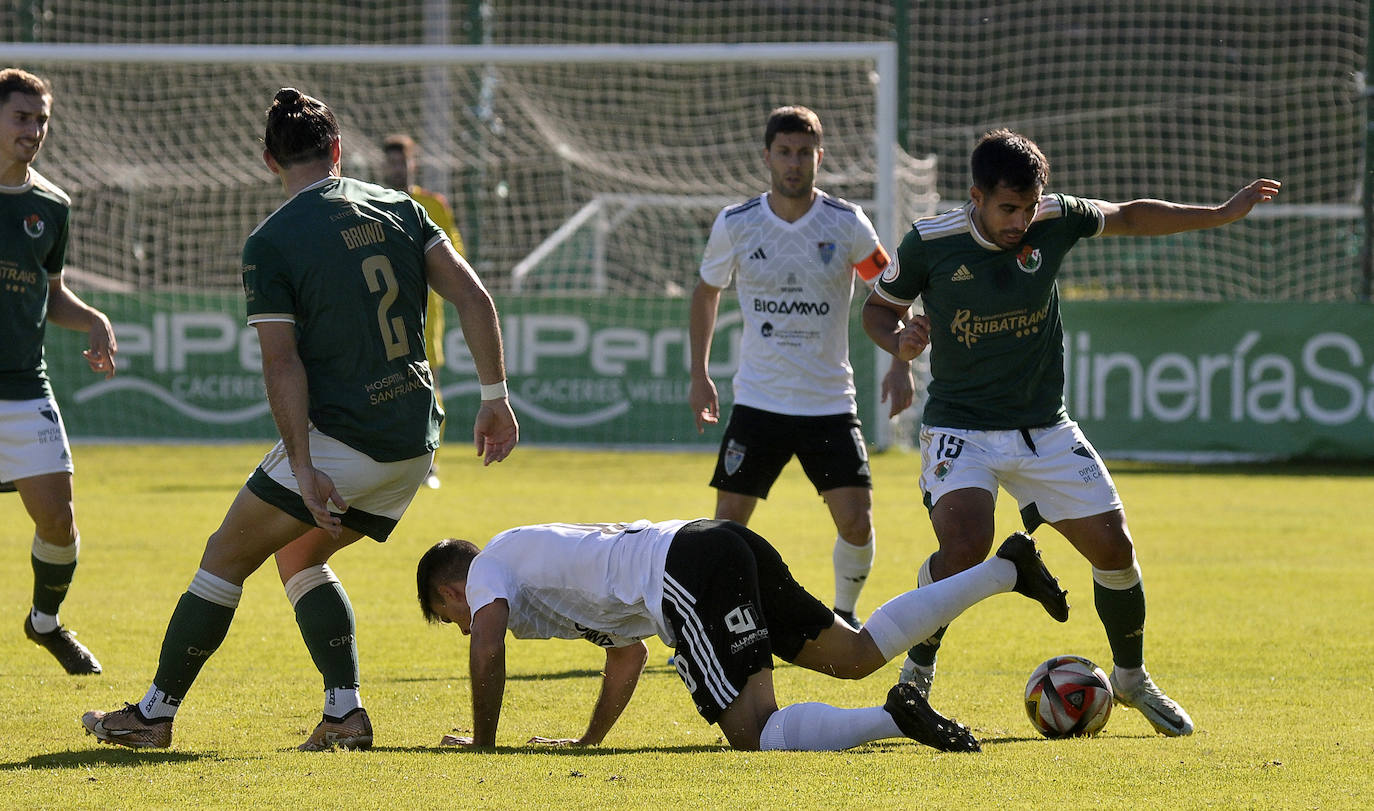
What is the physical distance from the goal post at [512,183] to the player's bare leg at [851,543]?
8522 mm

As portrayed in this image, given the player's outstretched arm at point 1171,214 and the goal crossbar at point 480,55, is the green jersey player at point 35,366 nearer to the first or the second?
the player's outstretched arm at point 1171,214

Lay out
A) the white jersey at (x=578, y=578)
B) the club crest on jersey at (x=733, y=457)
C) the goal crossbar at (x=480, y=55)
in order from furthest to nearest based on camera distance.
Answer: the goal crossbar at (x=480, y=55) < the club crest on jersey at (x=733, y=457) < the white jersey at (x=578, y=578)

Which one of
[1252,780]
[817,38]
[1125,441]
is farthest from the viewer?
[817,38]

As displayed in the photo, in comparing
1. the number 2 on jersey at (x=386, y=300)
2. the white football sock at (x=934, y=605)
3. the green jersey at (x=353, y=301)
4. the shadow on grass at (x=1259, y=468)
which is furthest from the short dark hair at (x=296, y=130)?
the shadow on grass at (x=1259, y=468)

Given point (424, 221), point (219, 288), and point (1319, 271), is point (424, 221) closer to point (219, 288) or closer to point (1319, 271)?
point (219, 288)

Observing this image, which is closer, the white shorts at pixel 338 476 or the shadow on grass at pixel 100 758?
the shadow on grass at pixel 100 758

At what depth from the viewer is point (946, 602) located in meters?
5.11

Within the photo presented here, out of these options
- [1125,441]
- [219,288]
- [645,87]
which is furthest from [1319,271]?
[219,288]

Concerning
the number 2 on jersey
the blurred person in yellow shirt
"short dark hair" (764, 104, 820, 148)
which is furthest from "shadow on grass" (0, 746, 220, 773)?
the blurred person in yellow shirt

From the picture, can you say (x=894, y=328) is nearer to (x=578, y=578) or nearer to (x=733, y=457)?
(x=578, y=578)

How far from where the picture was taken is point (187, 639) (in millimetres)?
4941

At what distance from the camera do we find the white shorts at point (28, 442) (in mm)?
6398

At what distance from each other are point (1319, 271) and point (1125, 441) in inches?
173

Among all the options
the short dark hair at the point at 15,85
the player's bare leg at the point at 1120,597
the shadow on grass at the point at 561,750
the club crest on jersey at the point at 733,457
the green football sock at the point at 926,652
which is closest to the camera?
the shadow on grass at the point at 561,750
